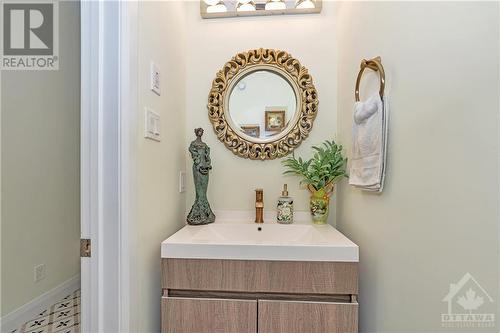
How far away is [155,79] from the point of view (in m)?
1.28

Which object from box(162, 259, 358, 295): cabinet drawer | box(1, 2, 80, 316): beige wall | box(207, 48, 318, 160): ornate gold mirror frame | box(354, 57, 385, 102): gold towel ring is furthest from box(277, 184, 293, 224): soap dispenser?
box(1, 2, 80, 316): beige wall

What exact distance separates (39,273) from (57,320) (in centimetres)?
36

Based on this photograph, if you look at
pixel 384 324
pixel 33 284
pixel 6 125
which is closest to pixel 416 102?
pixel 384 324

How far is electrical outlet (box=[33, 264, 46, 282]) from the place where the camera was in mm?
1939

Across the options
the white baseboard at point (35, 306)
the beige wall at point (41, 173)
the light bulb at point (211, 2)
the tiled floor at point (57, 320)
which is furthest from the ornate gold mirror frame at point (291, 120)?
the white baseboard at point (35, 306)

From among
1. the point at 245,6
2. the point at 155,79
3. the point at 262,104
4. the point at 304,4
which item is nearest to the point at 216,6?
the point at 245,6

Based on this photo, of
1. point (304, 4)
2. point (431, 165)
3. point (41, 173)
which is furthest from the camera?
point (41, 173)

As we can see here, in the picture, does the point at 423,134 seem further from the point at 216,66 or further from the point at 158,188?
the point at 216,66

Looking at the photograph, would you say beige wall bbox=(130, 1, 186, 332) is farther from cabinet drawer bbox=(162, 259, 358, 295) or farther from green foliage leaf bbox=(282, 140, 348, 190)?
green foliage leaf bbox=(282, 140, 348, 190)

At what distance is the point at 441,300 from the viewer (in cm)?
81

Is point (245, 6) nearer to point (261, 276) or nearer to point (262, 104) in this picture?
point (262, 104)

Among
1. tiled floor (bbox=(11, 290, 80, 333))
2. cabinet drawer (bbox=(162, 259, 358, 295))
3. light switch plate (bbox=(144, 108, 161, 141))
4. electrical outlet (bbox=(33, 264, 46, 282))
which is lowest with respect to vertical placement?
tiled floor (bbox=(11, 290, 80, 333))

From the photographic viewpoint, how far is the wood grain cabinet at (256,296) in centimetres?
110

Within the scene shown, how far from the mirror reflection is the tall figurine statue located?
282 millimetres
